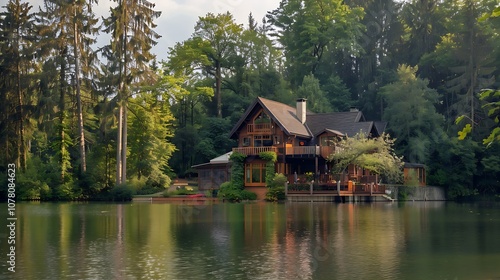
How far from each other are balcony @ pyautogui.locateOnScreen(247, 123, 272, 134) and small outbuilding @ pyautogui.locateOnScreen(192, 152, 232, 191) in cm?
438

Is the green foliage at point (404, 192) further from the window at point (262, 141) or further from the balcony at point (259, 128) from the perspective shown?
the balcony at point (259, 128)

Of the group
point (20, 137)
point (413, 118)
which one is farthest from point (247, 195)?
point (20, 137)

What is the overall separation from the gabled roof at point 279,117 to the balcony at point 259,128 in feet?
3.17

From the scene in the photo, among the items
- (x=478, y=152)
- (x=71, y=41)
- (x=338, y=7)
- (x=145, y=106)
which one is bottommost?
(x=478, y=152)

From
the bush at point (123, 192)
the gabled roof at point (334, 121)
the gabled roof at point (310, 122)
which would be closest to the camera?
the bush at point (123, 192)

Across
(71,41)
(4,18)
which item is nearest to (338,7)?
(71,41)

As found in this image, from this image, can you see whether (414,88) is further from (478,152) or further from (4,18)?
(4,18)

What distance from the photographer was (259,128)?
5891 cm

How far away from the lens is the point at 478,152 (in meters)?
61.2

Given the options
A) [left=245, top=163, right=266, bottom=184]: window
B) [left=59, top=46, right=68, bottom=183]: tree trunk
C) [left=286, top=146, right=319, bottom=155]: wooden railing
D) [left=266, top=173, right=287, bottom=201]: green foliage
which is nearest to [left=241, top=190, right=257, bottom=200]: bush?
[left=245, top=163, right=266, bottom=184]: window

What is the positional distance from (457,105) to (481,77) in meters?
4.00

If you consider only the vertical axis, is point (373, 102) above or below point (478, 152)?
above

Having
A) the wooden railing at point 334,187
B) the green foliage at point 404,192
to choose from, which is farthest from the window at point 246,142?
the green foliage at point 404,192

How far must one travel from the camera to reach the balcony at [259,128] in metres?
58.3
